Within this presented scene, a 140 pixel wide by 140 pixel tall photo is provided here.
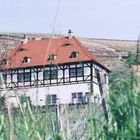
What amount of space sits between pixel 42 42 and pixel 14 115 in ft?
163

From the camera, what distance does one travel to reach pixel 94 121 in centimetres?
151

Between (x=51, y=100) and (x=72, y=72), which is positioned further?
(x=72, y=72)

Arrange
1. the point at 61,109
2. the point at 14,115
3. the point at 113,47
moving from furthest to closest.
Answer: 1. the point at 113,47
2. the point at 14,115
3. the point at 61,109

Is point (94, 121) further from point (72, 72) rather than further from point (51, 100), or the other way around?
point (72, 72)

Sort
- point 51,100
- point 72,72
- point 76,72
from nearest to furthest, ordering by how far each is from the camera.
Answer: point 51,100, point 76,72, point 72,72

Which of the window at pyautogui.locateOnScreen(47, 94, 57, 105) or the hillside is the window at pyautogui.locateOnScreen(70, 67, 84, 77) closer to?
the hillside

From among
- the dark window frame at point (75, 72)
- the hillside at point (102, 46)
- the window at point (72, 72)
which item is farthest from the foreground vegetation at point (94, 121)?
the hillside at point (102, 46)

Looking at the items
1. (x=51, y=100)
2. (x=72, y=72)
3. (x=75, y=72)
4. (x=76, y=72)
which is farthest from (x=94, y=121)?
(x=72, y=72)

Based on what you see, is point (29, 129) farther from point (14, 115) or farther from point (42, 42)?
point (42, 42)

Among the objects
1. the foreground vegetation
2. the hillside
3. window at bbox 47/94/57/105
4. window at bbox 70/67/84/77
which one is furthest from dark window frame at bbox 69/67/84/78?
the foreground vegetation

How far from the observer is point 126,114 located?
4.66ft

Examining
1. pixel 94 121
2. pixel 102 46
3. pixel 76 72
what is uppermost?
pixel 102 46

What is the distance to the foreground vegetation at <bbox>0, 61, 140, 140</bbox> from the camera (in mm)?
1405

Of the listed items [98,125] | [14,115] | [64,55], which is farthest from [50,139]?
[64,55]
